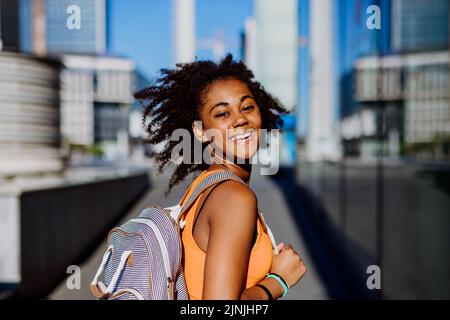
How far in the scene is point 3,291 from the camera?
468 cm

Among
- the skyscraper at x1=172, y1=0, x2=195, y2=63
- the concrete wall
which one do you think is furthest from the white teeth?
the concrete wall

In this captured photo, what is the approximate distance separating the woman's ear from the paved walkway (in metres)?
0.59

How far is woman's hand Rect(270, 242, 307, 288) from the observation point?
4.94ft

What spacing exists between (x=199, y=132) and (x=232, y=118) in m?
0.14

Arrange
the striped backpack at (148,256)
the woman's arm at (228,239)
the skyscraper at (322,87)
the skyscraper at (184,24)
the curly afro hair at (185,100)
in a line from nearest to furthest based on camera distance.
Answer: the woman's arm at (228,239) < the striped backpack at (148,256) < the curly afro hair at (185,100) < the skyscraper at (184,24) < the skyscraper at (322,87)

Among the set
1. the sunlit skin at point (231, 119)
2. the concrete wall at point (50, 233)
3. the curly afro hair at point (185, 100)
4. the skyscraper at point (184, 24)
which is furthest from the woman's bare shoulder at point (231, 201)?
the concrete wall at point (50, 233)

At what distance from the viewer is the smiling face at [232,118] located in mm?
1541

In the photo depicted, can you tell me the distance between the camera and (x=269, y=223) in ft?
10.0

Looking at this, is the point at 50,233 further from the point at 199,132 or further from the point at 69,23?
the point at 199,132

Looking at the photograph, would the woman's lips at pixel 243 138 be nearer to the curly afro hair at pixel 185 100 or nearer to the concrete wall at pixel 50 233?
the curly afro hair at pixel 185 100

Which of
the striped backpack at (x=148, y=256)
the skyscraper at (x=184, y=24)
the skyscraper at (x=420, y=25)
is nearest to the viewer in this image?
the striped backpack at (x=148, y=256)

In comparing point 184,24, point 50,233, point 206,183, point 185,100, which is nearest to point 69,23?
point 184,24

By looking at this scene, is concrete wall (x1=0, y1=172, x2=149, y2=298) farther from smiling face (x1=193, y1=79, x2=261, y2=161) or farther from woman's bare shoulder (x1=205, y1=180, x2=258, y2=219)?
woman's bare shoulder (x1=205, y1=180, x2=258, y2=219)
